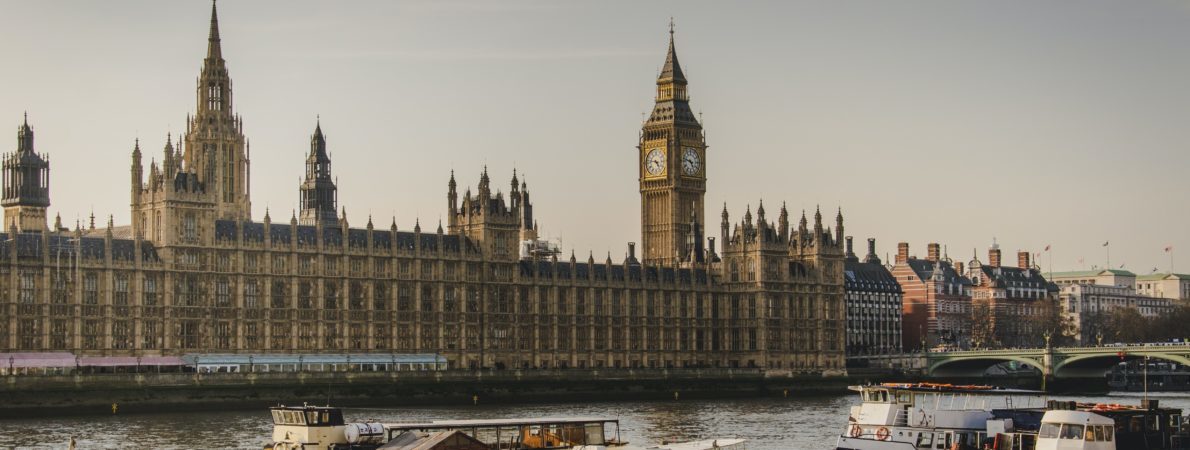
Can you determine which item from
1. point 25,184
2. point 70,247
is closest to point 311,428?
point 70,247

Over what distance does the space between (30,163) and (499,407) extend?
53.3 m

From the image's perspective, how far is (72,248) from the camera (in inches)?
5699

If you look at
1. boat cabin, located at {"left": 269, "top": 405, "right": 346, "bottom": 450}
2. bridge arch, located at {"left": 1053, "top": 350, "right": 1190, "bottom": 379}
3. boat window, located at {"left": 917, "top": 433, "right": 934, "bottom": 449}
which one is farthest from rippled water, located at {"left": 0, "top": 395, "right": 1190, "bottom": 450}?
bridge arch, located at {"left": 1053, "top": 350, "right": 1190, "bottom": 379}

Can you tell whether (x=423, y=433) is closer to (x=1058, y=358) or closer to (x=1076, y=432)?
(x=1076, y=432)

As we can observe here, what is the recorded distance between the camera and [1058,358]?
181000 millimetres

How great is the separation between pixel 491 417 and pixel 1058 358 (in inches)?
2950

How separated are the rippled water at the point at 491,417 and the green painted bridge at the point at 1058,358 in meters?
14.3

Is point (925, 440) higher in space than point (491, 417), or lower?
higher

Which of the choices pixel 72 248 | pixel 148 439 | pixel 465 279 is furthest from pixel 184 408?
pixel 465 279

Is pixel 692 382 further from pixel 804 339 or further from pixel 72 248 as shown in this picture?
pixel 72 248

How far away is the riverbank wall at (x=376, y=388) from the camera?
12912 centimetres

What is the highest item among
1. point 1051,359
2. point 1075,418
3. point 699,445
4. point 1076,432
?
point 1051,359

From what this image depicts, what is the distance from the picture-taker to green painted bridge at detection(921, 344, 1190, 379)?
546 feet

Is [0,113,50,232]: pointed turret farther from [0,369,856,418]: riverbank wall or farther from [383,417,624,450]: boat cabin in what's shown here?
[383,417,624,450]: boat cabin
